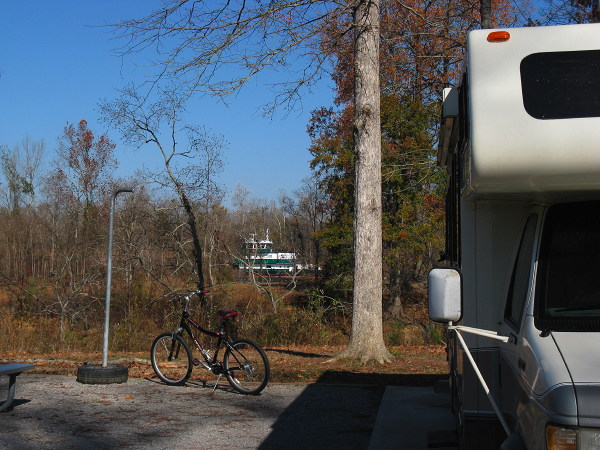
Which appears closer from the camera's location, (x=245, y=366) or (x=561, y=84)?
(x=561, y=84)

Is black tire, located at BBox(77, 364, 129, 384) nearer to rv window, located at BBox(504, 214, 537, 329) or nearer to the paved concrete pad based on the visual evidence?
the paved concrete pad

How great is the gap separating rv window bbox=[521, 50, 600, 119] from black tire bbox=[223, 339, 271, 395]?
215 inches

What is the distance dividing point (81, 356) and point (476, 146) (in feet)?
35.3

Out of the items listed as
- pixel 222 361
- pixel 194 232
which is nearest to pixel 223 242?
pixel 194 232

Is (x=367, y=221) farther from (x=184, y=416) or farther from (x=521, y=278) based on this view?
(x=521, y=278)

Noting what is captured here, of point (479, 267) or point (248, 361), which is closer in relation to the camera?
point (479, 267)

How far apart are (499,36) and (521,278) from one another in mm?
1335

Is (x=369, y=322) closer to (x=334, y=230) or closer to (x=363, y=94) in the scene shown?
(x=363, y=94)

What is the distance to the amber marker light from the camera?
369 cm

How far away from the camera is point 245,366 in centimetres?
859

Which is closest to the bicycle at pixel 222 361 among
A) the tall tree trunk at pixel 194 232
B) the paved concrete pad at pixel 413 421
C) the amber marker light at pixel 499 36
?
the paved concrete pad at pixel 413 421

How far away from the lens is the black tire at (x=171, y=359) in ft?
30.1

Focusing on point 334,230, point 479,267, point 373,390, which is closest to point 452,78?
point 334,230

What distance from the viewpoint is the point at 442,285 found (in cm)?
366
